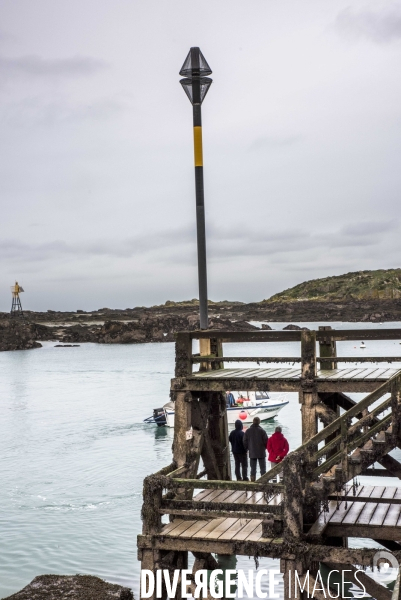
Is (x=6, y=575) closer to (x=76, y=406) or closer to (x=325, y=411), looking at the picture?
(x=325, y=411)

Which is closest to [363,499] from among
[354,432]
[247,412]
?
[354,432]

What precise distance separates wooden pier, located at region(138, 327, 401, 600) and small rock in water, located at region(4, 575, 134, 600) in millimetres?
1667

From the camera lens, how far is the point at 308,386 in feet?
36.9

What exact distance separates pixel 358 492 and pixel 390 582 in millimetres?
2204

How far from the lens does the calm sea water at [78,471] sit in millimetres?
16531

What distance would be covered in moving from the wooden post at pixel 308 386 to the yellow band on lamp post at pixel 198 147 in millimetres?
3602

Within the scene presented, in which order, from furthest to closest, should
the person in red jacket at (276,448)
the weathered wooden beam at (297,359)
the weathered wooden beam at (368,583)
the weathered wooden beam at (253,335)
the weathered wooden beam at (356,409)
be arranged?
the person in red jacket at (276,448) → the weathered wooden beam at (297,359) → the weathered wooden beam at (253,335) → the weathered wooden beam at (356,409) → the weathered wooden beam at (368,583)

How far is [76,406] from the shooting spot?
52.1m

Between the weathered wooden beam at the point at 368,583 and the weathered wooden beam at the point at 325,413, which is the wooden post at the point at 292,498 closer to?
the weathered wooden beam at the point at 368,583

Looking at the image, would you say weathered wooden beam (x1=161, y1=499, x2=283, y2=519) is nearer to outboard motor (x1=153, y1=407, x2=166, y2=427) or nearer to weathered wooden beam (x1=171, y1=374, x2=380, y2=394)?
weathered wooden beam (x1=171, y1=374, x2=380, y2=394)

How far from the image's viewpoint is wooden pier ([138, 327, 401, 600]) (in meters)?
9.47

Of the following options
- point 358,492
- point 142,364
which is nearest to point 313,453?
point 358,492

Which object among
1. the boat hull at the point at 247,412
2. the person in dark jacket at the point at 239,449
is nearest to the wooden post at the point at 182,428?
the person in dark jacket at the point at 239,449

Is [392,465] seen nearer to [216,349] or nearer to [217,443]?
[217,443]
